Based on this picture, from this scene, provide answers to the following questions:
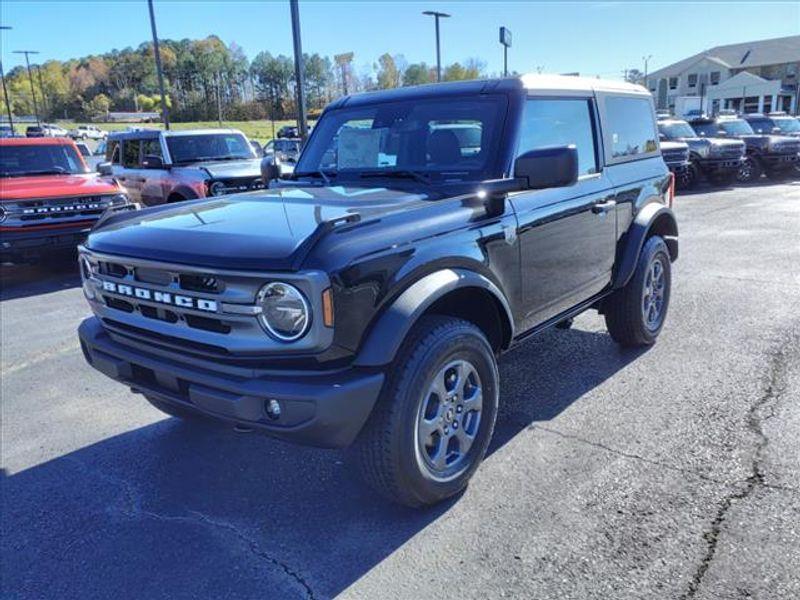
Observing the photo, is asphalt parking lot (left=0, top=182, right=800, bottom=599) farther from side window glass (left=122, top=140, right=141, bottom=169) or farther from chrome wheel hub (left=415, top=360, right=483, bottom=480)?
side window glass (left=122, top=140, right=141, bottom=169)

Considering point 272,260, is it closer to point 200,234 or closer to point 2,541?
point 200,234

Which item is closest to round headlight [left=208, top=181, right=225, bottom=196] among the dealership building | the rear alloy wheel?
the rear alloy wheel

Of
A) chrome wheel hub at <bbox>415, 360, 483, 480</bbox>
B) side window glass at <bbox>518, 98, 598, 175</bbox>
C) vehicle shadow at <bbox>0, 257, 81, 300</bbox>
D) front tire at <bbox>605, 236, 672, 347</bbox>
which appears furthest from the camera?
vehicle shadow at <bbox>0, 257, 81, 300</bbox>

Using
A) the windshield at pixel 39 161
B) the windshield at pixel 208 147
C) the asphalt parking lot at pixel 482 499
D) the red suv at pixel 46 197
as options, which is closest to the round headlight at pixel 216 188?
the red suv at pixel 46 197

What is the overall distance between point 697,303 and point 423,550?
4739mm

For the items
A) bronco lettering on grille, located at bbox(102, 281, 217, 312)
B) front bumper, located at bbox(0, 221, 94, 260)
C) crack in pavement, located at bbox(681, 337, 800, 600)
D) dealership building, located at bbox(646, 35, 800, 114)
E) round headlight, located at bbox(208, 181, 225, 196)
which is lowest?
crack in pavement, located at bbox(681, 337, 800, 600)

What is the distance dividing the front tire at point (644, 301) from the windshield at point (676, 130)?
14.4m

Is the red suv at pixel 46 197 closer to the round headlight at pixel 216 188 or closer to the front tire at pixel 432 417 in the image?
the round headlight at pixel 216 188

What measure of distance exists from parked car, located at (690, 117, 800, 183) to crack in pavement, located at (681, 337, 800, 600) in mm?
16478

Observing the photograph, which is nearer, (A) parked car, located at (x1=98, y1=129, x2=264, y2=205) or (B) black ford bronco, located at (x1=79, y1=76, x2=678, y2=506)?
(B) black ford bronco, located at (x1=79, y1=76, x2=678, y2=506)

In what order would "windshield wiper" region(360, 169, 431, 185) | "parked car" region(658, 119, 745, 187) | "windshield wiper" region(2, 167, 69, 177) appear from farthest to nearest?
"parked car" region(658, 119, 745, 187)
"windshield wiper" region(2, 167, 69, 177)
"windshield wiper" region(360, 169, 431, 185)

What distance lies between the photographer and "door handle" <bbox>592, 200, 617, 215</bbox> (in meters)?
A: 4.30

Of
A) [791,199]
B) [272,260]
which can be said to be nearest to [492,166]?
[272,260]

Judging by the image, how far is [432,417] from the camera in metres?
3.04
